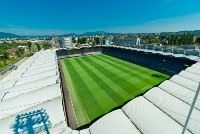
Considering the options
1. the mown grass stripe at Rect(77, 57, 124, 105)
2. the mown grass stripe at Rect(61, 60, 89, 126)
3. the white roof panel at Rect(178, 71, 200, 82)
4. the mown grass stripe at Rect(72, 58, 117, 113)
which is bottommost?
the mown grass stripe at Rect(61, 60, 89, 126)

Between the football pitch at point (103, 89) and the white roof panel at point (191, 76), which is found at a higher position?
the white roof panel at point (191, 76)

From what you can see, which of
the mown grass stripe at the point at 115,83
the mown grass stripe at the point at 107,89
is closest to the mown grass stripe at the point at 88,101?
the mown grass stripe at the point at 107,89

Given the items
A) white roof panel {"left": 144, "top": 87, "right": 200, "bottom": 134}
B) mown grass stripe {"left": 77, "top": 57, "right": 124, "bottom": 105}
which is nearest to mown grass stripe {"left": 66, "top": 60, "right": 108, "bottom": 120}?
mown grass stripe {"left": 77, "top": 57, "right": 124, "bottom": 105}

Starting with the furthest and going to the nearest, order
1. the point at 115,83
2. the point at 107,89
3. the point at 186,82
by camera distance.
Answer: the point at 115,83
the point at 107,89
the point at 186,82

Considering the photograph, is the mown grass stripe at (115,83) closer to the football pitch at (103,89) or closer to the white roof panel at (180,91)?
the football pitch at (103,89)

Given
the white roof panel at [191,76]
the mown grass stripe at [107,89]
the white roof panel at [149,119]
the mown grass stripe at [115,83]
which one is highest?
the white roof panel at [191,76]

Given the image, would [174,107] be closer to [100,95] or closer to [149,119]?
[149,119]

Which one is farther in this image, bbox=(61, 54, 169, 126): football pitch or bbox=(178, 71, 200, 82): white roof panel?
bbox=(61, 54, 169, 126): football pitch

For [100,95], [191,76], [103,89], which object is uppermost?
[191,76]

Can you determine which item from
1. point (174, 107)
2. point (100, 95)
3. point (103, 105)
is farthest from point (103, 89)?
point (174, 107)

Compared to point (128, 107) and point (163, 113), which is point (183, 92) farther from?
point (128, 107)

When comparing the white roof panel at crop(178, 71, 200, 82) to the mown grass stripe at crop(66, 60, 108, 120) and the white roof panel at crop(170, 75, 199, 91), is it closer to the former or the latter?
the white roof panel at crop(170, 75, 199, 91)
